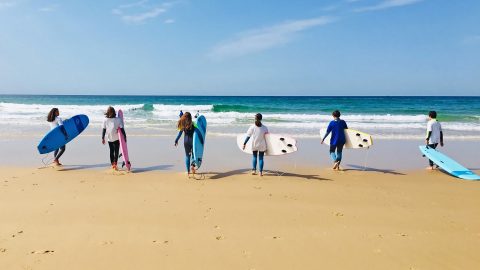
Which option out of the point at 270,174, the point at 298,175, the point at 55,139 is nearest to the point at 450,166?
the point at 298,175

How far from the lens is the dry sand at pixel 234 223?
3525mm

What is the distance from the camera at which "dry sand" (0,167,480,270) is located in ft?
11.6

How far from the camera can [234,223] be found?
4.51 meters

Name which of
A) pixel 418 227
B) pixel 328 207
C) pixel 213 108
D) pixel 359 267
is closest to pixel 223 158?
pixel 328 207

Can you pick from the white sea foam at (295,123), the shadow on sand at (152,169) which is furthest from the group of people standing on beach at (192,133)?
the white sea foam at (295,123)

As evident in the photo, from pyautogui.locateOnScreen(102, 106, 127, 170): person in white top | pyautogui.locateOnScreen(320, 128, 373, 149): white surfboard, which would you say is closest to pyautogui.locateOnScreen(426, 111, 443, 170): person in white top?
pyautogui.locateOnScreen(320, 128, 373, 149): white surfboard

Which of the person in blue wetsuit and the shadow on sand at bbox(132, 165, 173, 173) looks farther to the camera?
the person in blue wetsuit

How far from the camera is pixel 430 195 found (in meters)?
6.09

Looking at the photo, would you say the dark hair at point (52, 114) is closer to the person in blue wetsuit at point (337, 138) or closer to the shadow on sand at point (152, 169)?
the shadow on sand at point (152, 169)

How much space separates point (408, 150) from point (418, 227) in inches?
278

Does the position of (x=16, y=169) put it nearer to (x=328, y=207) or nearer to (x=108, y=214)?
(x=108, y=214)

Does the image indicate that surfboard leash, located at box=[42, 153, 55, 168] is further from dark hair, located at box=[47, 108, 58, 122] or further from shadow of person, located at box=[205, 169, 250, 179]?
shadow of person, located at box=[205, 169, 250, 179]

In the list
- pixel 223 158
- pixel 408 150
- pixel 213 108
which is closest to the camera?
pixel 223 158

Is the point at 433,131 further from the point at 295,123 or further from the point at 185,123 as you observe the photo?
the point at 295,123
